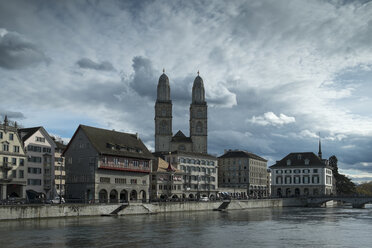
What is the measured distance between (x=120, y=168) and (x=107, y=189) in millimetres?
4951

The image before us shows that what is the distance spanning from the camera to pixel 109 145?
93438 mm

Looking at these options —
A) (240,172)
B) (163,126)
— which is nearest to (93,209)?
(163,126)

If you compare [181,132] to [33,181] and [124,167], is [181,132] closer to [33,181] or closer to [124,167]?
[124,167]

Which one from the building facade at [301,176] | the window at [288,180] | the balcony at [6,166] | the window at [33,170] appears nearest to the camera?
the balcony at [6,166]

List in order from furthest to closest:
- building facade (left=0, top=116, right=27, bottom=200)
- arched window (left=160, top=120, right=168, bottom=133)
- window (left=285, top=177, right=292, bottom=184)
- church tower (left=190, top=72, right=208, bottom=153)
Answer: church tower (left=190, top=72, right=208, bottom=153), arched window (left=160, top=120, right=168, bottom=133), window (left=285, top=177, right=292, bottom=184), building facade (left=0, top=116, right=27, bottom=200)

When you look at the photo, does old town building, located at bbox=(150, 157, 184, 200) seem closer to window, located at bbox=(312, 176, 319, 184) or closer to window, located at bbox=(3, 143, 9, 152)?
window, located at bbox=(3, 143, 9, 152)

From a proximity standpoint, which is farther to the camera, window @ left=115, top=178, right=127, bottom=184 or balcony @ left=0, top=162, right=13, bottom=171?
window @ left=115, top=178, right=127, bottom=184

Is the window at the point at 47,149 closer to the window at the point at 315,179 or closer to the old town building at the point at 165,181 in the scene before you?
the old town building at the point at 165,181

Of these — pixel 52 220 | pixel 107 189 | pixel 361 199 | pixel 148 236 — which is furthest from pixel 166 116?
pixel 148 236

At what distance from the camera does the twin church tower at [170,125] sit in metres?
169

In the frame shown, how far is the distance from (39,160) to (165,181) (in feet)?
107

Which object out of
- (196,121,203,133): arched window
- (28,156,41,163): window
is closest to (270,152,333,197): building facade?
(196,121,203,133): arched window

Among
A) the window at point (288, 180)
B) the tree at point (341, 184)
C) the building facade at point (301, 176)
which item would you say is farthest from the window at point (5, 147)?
the tree at point (341, 184)

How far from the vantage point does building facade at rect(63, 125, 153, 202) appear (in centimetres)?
8956
